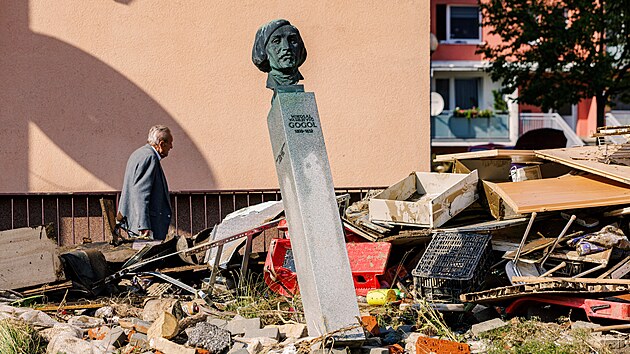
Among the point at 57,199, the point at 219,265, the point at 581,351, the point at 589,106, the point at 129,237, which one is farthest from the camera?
the point at 589,106

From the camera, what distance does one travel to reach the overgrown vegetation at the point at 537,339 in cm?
656

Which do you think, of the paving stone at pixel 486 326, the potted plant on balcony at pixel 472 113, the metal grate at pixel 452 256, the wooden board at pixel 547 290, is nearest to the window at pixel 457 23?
the potted plant on balcony at pixel 472 113

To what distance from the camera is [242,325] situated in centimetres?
707

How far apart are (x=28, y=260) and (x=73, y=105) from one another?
3.92 meters

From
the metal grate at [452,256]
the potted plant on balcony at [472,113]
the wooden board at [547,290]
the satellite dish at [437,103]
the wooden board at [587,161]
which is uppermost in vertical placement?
the satellite dish at [437,103]

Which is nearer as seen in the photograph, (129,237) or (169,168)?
(129,237)

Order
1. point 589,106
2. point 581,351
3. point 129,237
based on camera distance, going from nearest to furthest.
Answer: point 581,351
point 129,237
point 589,106

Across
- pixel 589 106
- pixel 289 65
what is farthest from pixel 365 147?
pixel 589 106

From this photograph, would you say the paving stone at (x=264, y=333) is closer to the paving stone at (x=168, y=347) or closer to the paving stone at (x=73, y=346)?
the paving stone at (x=168, y=347)

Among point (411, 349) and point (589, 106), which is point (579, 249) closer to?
point (411, 349)

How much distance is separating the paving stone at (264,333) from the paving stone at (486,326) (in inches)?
62.4

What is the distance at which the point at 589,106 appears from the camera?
36.8m

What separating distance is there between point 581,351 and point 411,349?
121 cm

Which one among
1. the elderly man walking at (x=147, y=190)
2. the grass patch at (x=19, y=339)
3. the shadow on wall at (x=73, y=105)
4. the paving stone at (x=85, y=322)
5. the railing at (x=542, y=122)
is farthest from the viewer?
the railing at (x=542, y=122)
